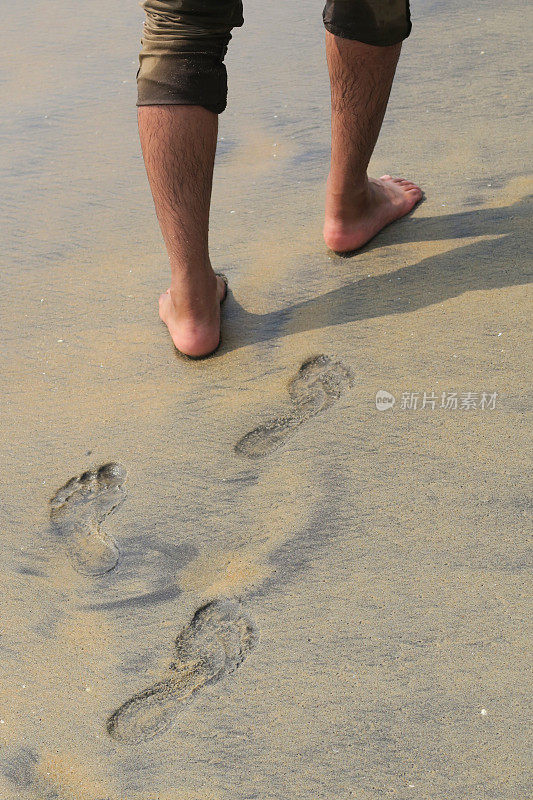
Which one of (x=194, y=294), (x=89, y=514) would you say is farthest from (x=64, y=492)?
(x=194, y=294)

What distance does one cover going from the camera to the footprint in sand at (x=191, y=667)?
1.29 metres

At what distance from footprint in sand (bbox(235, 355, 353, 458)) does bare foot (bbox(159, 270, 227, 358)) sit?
0.79ft

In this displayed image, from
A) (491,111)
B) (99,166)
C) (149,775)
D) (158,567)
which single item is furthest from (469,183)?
(149,775)

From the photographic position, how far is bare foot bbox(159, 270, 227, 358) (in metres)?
1.87

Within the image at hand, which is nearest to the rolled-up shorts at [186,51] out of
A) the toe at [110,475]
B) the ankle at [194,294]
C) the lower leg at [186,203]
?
the lower leg at [186,203]

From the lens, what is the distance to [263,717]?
4.16 feet

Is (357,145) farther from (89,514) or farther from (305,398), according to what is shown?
(89,514)

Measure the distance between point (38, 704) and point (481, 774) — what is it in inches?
28.1

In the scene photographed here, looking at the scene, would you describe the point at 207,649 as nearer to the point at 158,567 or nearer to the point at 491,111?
the point at 158,567

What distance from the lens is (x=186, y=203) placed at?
5.67 ft

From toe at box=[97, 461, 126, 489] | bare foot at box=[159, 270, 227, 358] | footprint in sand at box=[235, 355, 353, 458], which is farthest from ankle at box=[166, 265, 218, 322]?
toe at box=[97, 461, 126, 489]

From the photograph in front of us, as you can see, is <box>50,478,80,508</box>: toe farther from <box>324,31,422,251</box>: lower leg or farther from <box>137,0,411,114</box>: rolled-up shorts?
<box>324,31,422,251</box>: lower leg

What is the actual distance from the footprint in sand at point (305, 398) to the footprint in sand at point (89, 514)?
28cm

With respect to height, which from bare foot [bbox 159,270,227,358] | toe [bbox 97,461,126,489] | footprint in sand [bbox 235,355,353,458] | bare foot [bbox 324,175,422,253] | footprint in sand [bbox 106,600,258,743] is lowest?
footprint in sand [bbox 106,600,258,743]
